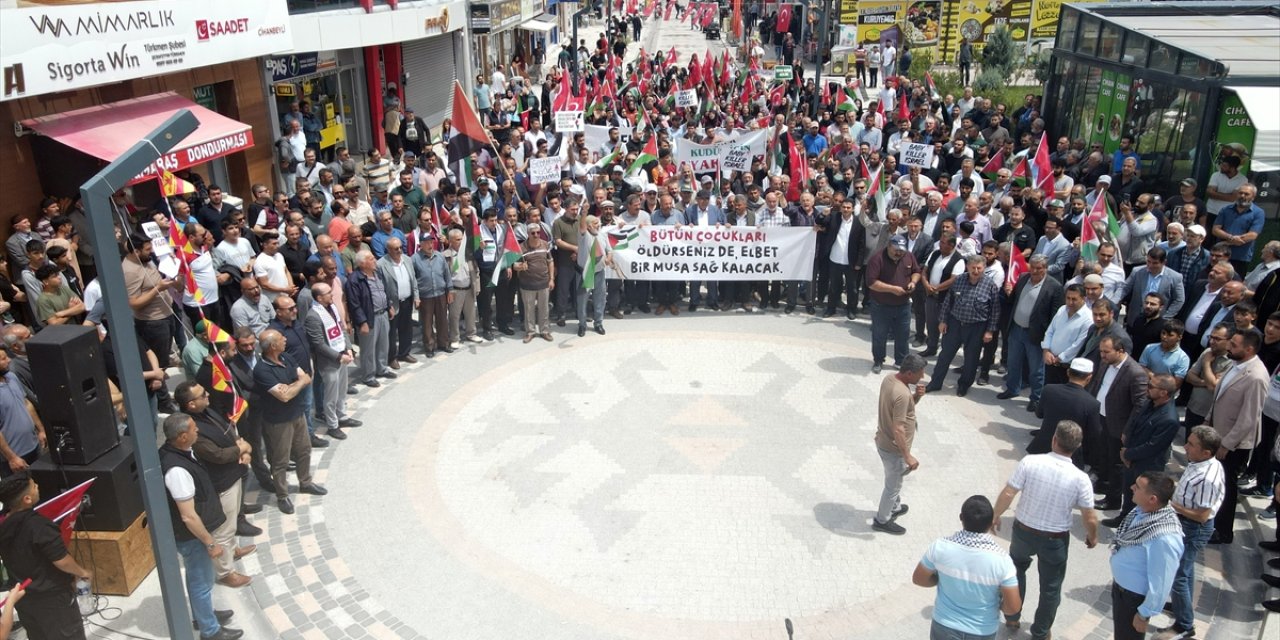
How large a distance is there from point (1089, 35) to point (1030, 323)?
1060 centimetres

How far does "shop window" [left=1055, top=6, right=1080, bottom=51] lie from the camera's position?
1942cm

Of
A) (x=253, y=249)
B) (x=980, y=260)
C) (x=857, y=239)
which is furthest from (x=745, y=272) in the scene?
(x=253, y=249)

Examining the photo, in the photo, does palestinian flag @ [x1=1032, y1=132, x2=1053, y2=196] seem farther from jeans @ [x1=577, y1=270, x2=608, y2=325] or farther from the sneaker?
the sneaker

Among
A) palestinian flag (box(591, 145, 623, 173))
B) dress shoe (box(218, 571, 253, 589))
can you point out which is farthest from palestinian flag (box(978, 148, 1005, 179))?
dress shoe (box(218, 571, 253, 589))

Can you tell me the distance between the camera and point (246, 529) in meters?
8.42

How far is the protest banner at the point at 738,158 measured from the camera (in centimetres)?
1720

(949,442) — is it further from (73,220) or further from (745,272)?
(73,220)

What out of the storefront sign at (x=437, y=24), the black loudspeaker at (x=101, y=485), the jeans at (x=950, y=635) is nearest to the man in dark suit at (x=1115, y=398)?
the jeans at (x=950, y=635)

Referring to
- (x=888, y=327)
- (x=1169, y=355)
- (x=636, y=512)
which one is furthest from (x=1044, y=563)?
(x=888, y=327)

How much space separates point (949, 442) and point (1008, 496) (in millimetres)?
3568

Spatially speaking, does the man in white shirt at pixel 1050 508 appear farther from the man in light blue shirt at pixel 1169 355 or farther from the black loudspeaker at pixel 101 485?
the black loudspeaker at pixel 101 485

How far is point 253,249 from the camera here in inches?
465

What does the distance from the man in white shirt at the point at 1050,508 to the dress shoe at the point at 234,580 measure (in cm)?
572

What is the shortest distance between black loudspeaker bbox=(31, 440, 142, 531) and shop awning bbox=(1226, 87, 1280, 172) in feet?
43.0
